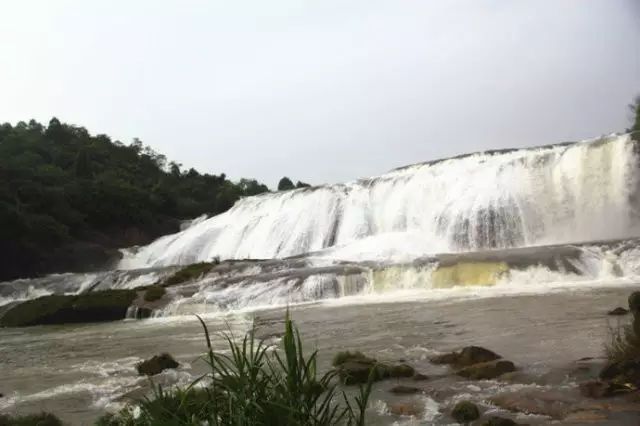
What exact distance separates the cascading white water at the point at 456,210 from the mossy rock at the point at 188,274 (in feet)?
16.8

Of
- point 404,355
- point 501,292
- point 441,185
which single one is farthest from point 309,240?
point 404,355

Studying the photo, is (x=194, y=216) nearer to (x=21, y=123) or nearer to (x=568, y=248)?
(x=21, y=123)

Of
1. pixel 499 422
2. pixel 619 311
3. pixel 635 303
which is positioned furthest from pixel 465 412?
pixel 619 311

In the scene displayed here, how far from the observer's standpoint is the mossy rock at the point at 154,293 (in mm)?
17438

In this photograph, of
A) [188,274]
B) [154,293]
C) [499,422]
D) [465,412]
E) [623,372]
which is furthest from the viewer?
[188,274]

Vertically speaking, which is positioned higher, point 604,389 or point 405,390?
point 604,389

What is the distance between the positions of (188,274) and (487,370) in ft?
49.6

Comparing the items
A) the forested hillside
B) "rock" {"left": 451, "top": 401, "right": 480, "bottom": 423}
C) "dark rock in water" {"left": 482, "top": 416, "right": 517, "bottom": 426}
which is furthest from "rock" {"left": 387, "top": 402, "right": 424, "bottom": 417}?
the forested hillside

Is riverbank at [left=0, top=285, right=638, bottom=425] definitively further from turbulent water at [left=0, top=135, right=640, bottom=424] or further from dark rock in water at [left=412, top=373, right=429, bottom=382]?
dark rock in water at [left=412, top=373, right=429, bottom=382]

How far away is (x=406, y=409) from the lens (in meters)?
5.46

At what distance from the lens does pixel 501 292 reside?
13570mm

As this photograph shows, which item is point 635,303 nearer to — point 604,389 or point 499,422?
point 604,389

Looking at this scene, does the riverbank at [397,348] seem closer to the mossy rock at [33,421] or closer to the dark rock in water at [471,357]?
the dark rock in water at [471,357]

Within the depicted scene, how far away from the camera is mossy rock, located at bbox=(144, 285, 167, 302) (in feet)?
57.2
